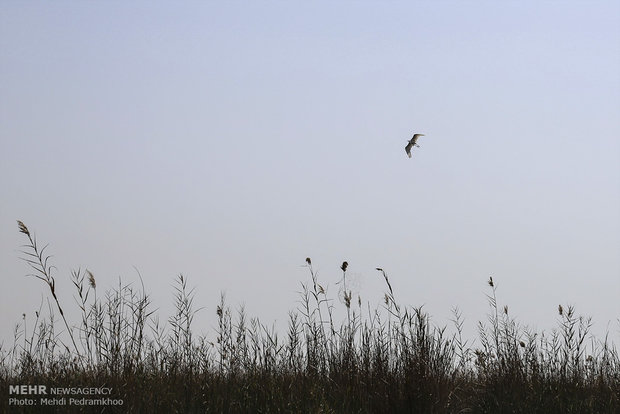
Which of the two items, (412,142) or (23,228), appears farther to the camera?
(412,142)

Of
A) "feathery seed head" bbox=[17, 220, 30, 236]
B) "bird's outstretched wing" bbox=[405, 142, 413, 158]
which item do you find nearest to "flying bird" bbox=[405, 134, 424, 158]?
"bird's outstretched wing" bbox=[405, 142, 413, 158]

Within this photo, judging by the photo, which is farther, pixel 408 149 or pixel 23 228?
pixel 408 149

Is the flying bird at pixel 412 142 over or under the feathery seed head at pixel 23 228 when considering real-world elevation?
over

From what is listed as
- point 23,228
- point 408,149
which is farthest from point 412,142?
point 23,228

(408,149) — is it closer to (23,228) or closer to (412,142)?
(412,142)

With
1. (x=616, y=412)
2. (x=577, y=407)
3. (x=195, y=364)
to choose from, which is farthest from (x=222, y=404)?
(x=616, y=412)

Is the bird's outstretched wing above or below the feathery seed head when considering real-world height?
above

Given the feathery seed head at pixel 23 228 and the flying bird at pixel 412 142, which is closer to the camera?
the feathery seed head at pixel 23 228

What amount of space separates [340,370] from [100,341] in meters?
2.24

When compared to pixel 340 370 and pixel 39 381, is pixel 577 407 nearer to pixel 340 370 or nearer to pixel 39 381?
pixel 340 370

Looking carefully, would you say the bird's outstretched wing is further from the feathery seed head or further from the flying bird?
the feathery seed head

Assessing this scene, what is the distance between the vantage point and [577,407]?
6.50 meters

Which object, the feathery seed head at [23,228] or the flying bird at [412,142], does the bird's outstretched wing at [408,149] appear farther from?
the feathery seed head at [23,228]

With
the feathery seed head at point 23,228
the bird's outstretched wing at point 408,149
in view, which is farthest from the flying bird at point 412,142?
the feathery seed head at point 23,228
